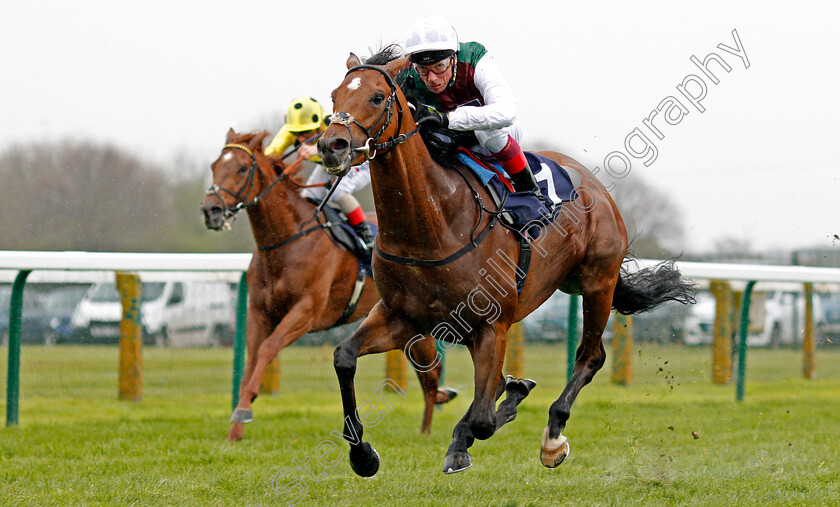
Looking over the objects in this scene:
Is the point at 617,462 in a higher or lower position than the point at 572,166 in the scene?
lower

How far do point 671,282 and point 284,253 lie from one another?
9.64 feet

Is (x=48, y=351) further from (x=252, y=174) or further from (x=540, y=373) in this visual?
(x=540, y=373)

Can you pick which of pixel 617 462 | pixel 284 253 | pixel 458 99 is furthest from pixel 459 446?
pixel 284 253

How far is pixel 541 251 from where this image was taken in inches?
177

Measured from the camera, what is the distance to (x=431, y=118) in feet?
12.9

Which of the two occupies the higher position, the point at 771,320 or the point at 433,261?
the point at 433,261

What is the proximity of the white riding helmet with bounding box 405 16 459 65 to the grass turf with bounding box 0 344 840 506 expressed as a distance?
2138 millimetres

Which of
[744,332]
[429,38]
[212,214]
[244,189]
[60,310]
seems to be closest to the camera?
[429,38]

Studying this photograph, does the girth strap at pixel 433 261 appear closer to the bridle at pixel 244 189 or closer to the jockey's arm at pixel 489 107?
the jockey's arm at pixel 489 107

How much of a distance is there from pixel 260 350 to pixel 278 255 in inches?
32.6

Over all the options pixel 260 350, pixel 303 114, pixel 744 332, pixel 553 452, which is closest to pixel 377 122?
pixel 553 452

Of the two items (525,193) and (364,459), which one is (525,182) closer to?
(525,193)

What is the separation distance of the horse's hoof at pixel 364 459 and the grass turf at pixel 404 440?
0.35m

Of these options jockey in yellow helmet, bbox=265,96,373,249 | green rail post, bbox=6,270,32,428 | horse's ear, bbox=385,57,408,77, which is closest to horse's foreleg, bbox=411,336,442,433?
jockey in yellow helmet, bbox=265,96,373,249
